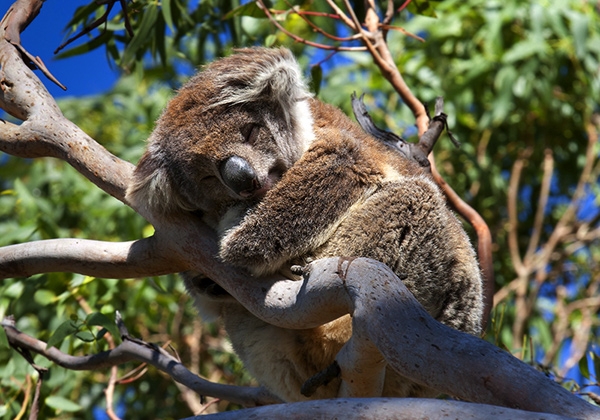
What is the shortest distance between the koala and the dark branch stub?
0.30m

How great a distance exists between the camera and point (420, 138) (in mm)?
3184

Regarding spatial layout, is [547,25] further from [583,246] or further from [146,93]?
[146,93]

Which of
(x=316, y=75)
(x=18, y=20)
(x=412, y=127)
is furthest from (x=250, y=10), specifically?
(x=412, y=127)

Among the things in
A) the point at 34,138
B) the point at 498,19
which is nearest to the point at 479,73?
the point at 498,19

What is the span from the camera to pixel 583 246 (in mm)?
6316

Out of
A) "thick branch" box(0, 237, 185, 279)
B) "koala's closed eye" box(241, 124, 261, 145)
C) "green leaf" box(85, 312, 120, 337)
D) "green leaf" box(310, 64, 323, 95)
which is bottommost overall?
"green leaf" box(85, 312, 120, 337)

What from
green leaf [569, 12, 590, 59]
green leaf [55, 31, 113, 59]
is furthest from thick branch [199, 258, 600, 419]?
green leaf [569, 12, 590, 59]

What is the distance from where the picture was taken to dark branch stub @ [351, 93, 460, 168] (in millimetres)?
3029

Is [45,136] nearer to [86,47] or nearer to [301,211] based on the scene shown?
[301,211]

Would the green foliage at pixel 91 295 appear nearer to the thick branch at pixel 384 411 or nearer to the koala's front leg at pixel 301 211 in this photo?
the koala's front leg at pixel 301 211

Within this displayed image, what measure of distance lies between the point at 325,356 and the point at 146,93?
4.97 meters

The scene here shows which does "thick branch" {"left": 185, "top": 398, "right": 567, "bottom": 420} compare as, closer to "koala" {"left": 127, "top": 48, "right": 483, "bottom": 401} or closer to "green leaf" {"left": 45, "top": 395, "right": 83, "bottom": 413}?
"koala" {"left": 127, "top": 48, "right": 483, "bottom": 401}

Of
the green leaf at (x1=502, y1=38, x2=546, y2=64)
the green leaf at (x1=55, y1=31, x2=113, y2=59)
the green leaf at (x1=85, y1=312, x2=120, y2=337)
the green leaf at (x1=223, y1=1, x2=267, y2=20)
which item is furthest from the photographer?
the green leaf at (x1=502, y1=38, x2=546, y2=64)

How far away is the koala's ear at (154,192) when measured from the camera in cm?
242
